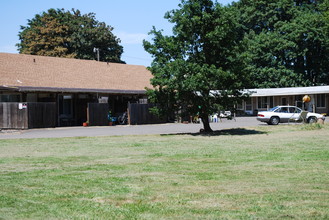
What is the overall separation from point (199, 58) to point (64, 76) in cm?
1513

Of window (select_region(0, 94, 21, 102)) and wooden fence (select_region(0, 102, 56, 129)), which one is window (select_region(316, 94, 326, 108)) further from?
window (select_region(0, 94, 21, 102))

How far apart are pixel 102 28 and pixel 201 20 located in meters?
33.7

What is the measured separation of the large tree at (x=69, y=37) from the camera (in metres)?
51.6

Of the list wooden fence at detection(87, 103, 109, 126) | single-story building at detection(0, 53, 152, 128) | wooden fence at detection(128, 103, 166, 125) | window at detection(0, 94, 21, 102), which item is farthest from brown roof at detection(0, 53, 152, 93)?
wooden fence at detection(128, 103, 166, 125)

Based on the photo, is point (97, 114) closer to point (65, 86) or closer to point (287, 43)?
point (65, 86)

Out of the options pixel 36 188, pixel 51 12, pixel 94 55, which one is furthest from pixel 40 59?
pixel 36 188

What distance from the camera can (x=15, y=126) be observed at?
29359mm

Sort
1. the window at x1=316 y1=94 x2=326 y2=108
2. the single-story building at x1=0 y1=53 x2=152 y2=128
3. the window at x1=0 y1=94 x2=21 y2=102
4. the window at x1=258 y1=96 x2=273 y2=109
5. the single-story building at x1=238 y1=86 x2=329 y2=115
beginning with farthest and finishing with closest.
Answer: the window at x1=258 y1=96 x2=273 y2=109 < the window at x1=316 y1=94 x2=326 y2=108 < the single-story building at x1=238 y1=86 x2=329 y2=115 < the window at x1=0 y1=94 x2=21 y2=102 < the single-story building at x1=0 y1=53 x2=152 y2=128

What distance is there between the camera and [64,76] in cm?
3472

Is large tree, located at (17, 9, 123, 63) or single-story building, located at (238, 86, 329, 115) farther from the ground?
large tree, located at (17, 9, 123, 63)

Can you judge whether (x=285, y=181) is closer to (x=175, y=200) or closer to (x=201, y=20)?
(x=175, y=200)

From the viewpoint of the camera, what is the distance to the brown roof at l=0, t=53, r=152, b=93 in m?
31.2

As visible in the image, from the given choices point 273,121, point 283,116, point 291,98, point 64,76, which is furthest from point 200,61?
point 291,98

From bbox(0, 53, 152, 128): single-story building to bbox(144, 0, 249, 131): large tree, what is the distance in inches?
425
